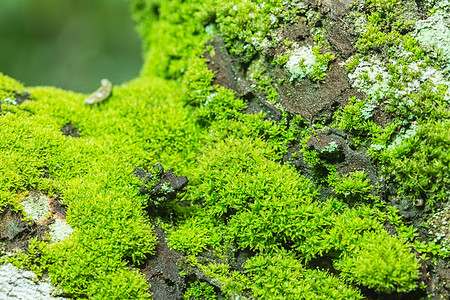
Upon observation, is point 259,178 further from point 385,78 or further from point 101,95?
point 101,95

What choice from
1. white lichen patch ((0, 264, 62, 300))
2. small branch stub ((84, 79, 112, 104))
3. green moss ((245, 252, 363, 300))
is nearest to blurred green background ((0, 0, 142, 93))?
small branch stub ((84, 79, 112, 104))

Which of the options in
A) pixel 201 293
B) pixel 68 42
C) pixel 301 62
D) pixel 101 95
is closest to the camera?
pixel 201 293

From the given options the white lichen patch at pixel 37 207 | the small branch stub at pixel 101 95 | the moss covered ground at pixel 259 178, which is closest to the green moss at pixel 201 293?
the moss covered ground at pixel 259 178

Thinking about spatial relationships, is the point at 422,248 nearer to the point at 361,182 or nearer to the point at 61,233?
the point at 361,182

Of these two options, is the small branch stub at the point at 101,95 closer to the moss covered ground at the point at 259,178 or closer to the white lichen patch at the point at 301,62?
the moss covered ground at the point at 259,178

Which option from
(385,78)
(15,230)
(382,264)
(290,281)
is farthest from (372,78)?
(15,230)

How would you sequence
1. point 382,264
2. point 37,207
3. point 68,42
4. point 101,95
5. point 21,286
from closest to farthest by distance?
point 382,264 → point 21,286 → point 37,207 → point 101,95 → point 68,42
